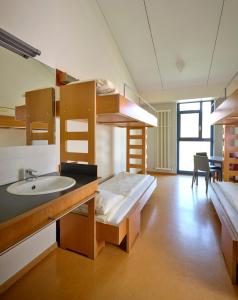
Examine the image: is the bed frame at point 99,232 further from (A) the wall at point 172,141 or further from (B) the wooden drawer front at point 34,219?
(A) the wall at point 172,141

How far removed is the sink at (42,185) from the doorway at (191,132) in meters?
4.95

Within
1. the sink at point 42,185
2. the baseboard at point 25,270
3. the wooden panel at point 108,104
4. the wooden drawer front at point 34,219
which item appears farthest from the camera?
the wooden panel at point 108,104

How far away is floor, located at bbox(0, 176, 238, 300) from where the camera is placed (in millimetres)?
1456

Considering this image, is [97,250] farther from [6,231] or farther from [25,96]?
[25,96]

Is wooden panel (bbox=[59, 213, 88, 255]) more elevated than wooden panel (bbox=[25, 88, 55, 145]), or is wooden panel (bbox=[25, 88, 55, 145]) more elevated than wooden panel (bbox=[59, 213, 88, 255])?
Result: wooden panel (bbox=[25, 88, 55, 145])

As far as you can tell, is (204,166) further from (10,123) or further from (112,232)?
(10,123)

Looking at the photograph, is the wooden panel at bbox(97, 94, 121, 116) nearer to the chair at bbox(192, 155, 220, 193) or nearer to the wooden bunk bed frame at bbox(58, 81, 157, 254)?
the wooden bunk bed frame at bbox(58, 81, 157, 254)

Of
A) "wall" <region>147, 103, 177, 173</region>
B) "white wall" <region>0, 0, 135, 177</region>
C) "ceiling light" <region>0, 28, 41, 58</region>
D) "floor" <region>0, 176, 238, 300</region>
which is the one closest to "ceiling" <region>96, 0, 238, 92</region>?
"white wall" <region>0, 0, 135, 177</region>

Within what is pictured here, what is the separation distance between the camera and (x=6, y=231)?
873 millimetres

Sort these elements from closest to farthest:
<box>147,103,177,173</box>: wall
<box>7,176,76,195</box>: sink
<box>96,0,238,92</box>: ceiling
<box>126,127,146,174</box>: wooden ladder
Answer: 1. <box>7,176,76,195</box>: sink
2. <box>96,0,238,92</box>: ceiling
3. <box>126,127,146,174</box>: wooden ladder
4. <box>147,103,177,173</box>: wall

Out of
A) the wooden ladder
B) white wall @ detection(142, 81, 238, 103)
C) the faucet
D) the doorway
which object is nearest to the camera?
the faucet

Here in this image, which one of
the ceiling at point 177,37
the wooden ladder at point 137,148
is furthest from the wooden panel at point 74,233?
the ceiling at point 177,37

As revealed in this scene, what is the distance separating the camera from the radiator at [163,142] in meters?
5.81

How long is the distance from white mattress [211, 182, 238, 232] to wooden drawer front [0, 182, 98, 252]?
1.52 metres
